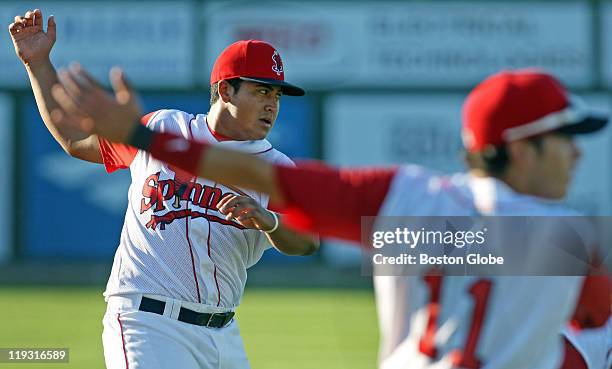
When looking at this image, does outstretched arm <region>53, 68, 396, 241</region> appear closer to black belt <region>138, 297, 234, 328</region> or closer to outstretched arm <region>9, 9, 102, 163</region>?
outstretched arm <region>9, 9, 102, 163</region>

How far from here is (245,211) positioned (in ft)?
14.4

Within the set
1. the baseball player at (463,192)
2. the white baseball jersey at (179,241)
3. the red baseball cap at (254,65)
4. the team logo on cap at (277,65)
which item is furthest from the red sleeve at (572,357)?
the team logo on cap at (277,65)

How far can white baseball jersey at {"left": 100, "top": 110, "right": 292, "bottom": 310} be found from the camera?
15.7 feet

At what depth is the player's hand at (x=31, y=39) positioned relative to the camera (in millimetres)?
4727

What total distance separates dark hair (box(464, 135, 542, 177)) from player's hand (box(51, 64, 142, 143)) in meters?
0.95

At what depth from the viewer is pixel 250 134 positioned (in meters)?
5.16

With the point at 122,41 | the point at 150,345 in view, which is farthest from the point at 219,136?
the point at 122,41

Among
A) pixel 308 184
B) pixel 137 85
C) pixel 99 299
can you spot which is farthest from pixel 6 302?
pixel 308 184

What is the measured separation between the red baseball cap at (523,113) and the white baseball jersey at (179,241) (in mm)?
2002

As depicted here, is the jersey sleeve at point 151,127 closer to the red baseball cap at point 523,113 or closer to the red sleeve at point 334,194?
the red sleeve at point 334,194

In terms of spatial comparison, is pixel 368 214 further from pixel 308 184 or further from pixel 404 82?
pixel 404 82

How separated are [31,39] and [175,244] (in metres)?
1.09

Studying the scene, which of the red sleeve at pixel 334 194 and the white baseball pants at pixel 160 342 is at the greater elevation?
the red sleeve at pixel 334 194

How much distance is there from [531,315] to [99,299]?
39.3 ft
